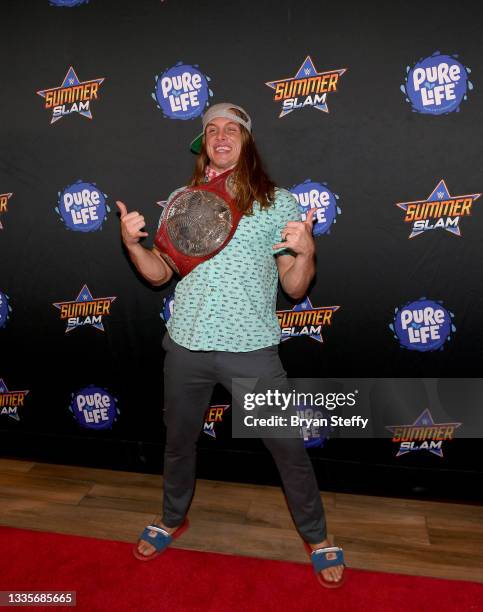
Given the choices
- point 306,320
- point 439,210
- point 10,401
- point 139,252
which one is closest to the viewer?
point 139,252

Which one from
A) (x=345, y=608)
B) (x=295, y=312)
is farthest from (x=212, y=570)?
(x=295, y=312)

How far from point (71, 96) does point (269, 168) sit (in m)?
1.04

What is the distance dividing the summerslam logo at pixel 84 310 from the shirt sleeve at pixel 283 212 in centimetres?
110

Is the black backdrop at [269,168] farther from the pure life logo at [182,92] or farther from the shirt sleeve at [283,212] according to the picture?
the shirt sleeve at [283,212]

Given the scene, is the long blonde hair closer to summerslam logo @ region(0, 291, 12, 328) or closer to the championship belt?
the championship belt

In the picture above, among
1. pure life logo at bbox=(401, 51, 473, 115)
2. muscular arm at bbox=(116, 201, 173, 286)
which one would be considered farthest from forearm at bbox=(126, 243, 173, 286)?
pure life logo at bbox=(401, 51, 473, 115)

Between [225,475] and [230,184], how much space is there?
4.97ft

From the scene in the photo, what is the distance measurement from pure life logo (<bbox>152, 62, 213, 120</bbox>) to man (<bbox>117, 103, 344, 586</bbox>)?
0.48 metres

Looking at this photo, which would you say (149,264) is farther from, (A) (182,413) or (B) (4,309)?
(B) (4,309)

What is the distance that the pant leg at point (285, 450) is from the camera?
62.9 inches

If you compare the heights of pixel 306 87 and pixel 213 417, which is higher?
pixel 306 87

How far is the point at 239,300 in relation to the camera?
1569 mm

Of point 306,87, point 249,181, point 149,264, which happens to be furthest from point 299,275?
point 306,87

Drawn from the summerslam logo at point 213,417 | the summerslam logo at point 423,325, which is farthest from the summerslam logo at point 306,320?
the summerslam logo at point 213,417
